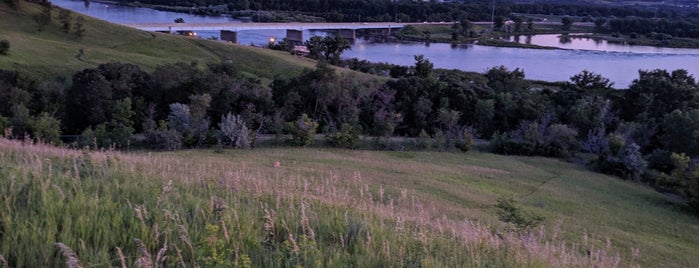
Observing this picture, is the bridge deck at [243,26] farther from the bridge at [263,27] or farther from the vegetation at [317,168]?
the vegetation at [317,168]

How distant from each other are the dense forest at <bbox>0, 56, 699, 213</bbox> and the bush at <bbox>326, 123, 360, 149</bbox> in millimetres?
66

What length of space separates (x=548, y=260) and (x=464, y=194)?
11.0 metres

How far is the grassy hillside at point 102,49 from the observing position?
126 feet

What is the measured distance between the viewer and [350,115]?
1128 inches

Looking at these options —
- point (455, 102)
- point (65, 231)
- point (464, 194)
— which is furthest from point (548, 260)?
point (455, 102)

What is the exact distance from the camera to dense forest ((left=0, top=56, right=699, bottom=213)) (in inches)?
899

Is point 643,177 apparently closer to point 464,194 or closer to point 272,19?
point 464,194

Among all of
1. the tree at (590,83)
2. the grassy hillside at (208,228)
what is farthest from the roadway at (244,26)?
the grassy hillside at (208,228)

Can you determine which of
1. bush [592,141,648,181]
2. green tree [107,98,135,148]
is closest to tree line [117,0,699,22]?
bush [592,141,648,181]

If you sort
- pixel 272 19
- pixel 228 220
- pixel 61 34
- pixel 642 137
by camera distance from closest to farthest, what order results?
pixel 228 220 → pixel 642 137 → pixel 61 34 → pixel 272 19

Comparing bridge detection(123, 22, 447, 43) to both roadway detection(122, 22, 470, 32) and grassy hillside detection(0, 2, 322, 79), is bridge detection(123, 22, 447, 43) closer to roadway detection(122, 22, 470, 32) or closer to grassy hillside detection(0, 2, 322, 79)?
roadway detection(122, 22, 470, 32)

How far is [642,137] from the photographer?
33000mm

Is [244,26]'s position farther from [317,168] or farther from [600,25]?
[600,25]

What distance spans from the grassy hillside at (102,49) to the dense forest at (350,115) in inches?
334
